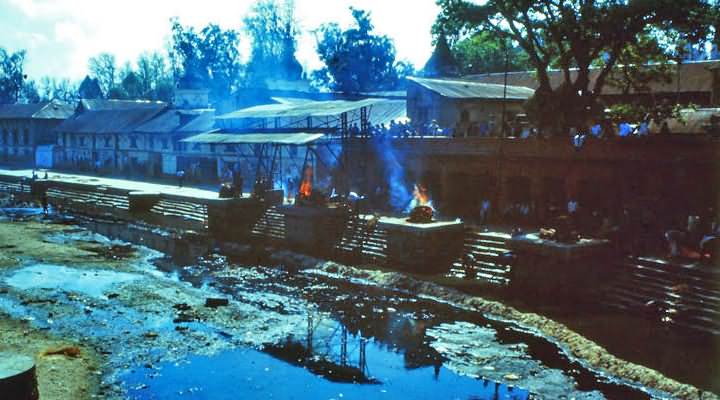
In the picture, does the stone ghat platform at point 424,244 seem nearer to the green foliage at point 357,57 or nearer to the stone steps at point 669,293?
the stone steps at point 669,293

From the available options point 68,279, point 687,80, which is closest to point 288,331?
point 68,279

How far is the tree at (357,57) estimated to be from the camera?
2864 inches

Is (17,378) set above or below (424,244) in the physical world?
below

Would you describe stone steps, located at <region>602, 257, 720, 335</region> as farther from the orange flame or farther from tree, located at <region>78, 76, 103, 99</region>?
tree, located at <region>78, 76, 103, 99</region>

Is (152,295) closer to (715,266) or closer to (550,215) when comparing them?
(550,215)

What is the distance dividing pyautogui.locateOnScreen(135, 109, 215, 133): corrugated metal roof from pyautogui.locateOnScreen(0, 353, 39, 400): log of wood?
140 feet

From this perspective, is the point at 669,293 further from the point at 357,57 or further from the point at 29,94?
the point at 29,94

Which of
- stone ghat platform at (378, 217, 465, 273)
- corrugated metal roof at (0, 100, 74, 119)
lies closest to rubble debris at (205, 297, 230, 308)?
stone ghat platform at (378, 217, 465, 273)

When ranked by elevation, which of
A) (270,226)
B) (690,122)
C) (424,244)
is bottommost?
(270,226)

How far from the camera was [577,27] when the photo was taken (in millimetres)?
26688

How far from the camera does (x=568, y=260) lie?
763 inches

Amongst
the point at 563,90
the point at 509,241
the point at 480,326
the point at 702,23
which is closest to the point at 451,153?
the point at 563,90

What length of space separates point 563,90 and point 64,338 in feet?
74.0

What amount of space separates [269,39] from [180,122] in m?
20.5
